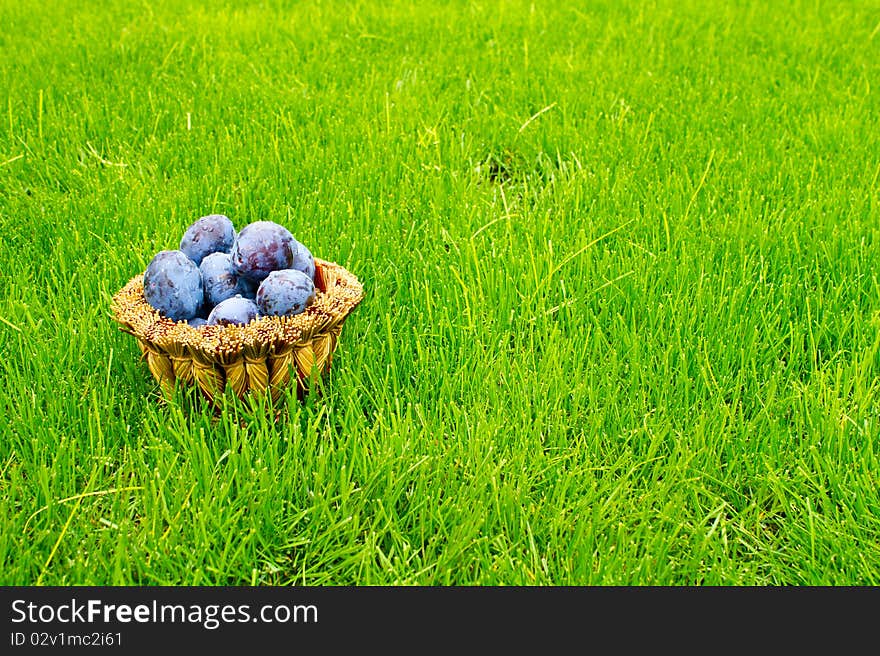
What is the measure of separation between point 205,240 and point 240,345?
41cm

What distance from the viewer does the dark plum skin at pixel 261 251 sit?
6.09ft

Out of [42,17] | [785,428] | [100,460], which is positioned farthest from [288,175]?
[42,17]

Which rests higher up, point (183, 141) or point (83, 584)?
point (183, 141)

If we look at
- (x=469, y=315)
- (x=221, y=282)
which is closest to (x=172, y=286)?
(x=221, y=282)

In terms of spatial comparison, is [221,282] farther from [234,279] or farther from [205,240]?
[205,240]

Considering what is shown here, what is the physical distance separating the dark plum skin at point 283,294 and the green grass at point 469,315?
0.76 feet

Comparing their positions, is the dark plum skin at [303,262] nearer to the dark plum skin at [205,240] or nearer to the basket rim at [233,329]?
the basket rim at [233,329]

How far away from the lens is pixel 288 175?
9.83 ft

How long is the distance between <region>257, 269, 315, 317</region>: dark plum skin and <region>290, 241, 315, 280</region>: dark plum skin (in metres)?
0.13

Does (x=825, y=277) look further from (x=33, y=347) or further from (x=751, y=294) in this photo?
(x=33, y=347)

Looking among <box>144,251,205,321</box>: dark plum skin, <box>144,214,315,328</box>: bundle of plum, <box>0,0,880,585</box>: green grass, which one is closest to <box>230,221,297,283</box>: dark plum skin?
<box>144,214,315,328</box>: bundle of plum

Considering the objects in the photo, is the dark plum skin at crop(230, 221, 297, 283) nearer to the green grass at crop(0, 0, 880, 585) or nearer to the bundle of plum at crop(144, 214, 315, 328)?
the bundle of plum at crop(144, 214, 315, 328)

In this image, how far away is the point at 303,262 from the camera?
77.2 inches

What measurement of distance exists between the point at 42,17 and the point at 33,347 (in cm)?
330
